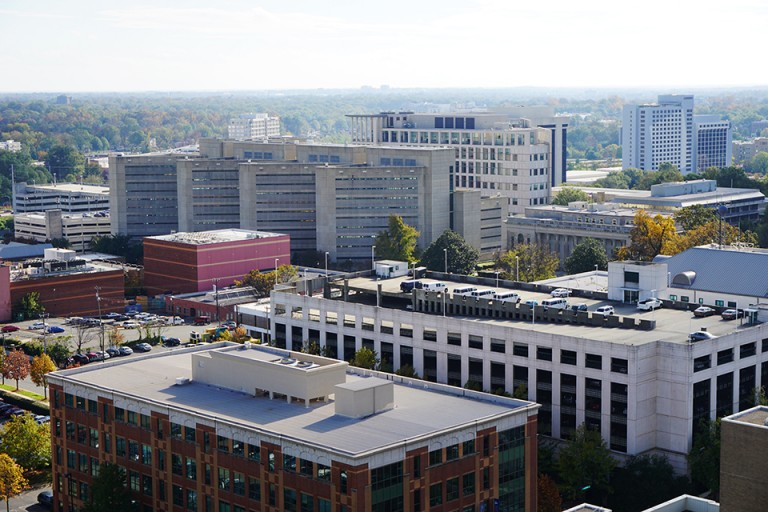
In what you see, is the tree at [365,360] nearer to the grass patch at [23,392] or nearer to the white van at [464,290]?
the white van at [464,290]

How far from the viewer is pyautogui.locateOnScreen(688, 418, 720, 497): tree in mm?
75500

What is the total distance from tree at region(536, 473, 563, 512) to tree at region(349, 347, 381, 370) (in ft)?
68.1

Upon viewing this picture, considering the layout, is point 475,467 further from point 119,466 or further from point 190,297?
point 190,297

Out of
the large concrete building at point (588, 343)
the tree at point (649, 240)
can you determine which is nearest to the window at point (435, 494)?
the large concrete building at point (588, 343)

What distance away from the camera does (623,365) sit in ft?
261

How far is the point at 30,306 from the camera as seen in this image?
144 m

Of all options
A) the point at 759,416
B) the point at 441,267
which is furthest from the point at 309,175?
the point at 759,416

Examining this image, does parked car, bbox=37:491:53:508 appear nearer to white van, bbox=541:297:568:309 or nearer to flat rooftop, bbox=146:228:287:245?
white van, bbox=541:297:568:309

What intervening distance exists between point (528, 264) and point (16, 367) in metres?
64.7

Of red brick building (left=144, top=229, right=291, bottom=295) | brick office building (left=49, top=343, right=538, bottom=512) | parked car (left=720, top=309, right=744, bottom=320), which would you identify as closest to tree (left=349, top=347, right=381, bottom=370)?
brick office building (left=49, top=343, right=538, bottom=512)

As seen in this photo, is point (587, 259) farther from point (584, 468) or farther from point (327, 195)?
point (584, 468)

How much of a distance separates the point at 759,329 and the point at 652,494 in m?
15.9

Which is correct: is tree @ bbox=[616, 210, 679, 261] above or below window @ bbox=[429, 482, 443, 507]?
above

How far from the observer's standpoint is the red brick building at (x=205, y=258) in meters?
156
